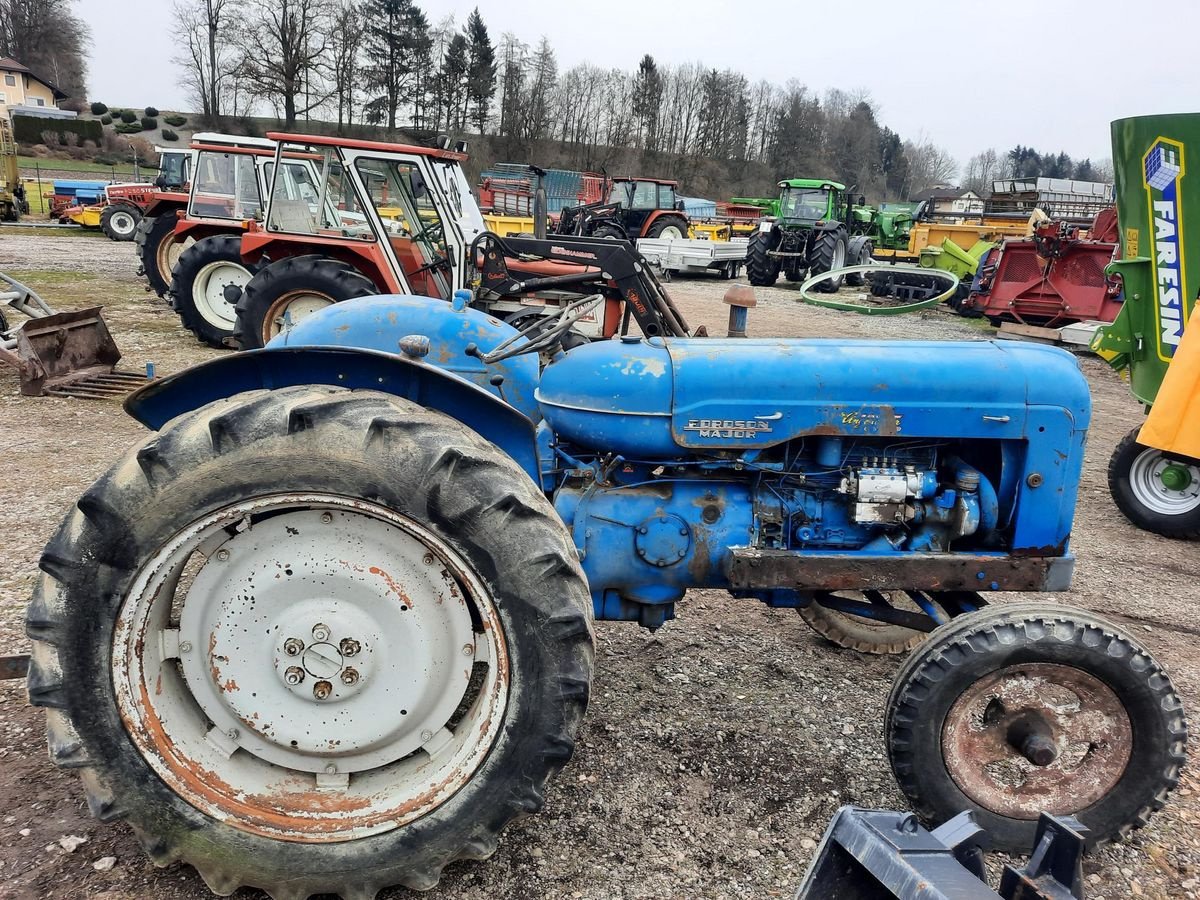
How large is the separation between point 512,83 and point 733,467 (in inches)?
1921

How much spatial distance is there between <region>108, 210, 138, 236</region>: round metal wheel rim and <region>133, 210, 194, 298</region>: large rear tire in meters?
10.3

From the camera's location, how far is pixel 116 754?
1722mm

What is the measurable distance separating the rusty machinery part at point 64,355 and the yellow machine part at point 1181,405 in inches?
264

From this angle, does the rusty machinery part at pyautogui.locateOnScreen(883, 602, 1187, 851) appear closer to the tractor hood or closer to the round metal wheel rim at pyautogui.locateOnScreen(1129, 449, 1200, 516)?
the tractor hood

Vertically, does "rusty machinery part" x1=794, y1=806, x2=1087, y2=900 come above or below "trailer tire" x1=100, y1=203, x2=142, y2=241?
below

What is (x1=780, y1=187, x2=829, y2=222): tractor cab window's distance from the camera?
18.7 m

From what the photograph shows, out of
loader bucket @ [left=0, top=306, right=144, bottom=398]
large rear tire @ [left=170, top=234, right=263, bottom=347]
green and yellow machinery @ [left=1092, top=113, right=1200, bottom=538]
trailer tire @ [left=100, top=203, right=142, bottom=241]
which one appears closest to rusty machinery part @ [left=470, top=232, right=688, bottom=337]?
green and yellow machinery @ [left=1092, top=113, right=1200, bottom=538]

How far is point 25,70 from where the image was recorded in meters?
50.8

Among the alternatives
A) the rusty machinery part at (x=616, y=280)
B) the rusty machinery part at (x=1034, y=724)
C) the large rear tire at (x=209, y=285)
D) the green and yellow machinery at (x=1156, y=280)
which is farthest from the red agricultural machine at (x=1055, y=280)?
the rusty machinery part at (x=1034, y=724)

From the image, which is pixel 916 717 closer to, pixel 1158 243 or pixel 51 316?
pixel 1158 243

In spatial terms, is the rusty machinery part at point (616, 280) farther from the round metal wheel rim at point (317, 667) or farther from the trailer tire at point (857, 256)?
the trailer tire at point (857, 256)

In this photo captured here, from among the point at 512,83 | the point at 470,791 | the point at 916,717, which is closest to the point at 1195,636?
the point at 916,717

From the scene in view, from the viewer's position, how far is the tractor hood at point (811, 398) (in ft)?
7.46

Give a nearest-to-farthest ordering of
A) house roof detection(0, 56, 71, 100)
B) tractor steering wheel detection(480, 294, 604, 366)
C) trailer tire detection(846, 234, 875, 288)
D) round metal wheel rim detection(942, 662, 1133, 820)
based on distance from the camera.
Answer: round metal wheel rim detection(942, 662, 1133, 820)
tractor steering wheel detection(480, 294, 604, 366)
trailer tire detection(846, 234, 875, 288)
house roof detection(0, 56, 71, 100)
